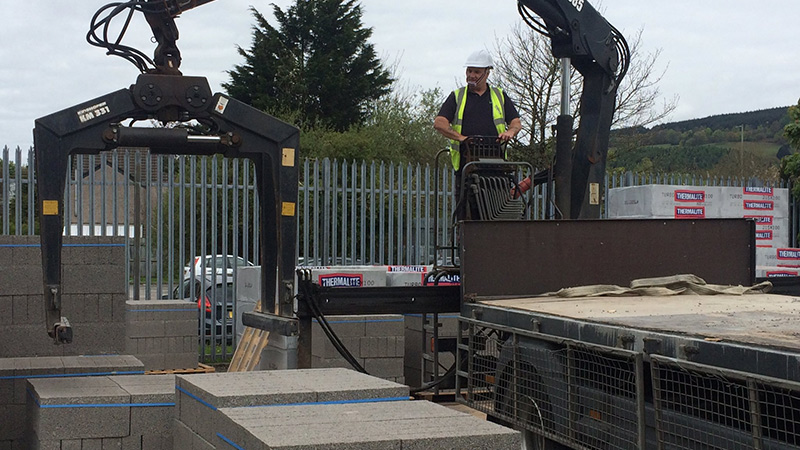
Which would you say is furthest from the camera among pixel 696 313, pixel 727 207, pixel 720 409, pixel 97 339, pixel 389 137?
pixel 389 137

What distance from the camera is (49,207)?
22.1ft

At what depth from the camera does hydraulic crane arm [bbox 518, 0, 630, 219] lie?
885cm

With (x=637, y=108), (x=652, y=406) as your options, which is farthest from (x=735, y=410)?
(x=637, y=108)

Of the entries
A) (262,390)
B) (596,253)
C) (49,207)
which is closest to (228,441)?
(262,390)

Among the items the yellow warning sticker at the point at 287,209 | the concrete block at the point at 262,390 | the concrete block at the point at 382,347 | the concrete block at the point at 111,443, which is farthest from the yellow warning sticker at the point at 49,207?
the concrete block at the point at 382,347

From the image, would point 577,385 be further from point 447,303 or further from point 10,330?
point 10,330

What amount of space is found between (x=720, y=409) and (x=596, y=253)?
2.84m

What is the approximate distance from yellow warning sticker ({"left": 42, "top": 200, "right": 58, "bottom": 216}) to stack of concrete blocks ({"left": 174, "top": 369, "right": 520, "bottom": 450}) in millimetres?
1888

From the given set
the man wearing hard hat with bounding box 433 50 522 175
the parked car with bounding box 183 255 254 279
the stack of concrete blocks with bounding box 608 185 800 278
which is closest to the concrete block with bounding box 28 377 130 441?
the man wearing hard hat with bounding box 433 50 522 175

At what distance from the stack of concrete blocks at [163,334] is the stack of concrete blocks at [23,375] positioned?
4.73 meters

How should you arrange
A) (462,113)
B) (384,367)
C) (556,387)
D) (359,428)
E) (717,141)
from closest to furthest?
1. (359,428)
2. (556,387)
3. (462,113)
4. (384,367)
5. (717,141)

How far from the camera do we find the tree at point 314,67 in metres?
38.5

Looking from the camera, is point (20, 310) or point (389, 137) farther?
point (389, 137)

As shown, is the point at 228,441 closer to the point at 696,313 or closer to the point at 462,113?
the point at 696,313
